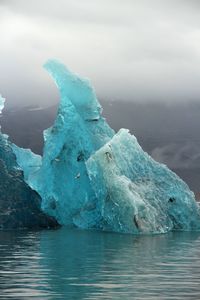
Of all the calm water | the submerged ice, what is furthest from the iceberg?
the calm water

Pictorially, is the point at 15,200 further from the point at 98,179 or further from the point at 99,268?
the point at 99,268

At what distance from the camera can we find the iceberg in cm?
4022

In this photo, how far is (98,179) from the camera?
38.3 meters

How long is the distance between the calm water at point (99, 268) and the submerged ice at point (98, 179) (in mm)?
5124

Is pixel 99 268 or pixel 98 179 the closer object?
pixel 99 268

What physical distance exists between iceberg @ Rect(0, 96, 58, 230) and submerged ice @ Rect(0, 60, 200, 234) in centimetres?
161

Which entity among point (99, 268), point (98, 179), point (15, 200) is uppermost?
point (98, 179)

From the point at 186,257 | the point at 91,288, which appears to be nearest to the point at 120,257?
the point at 186,257

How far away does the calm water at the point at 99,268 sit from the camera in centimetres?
1440

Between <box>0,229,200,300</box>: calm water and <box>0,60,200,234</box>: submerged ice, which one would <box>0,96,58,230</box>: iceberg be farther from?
<box>0,229,200,300</box>: calm water

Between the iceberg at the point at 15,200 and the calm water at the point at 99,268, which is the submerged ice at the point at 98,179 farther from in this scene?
the calm water at the point at 99,268

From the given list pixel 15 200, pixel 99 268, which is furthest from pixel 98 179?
pixel 99 268

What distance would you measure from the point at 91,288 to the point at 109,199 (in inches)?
867

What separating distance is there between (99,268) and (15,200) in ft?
72.3
